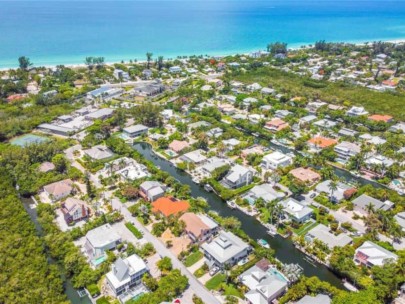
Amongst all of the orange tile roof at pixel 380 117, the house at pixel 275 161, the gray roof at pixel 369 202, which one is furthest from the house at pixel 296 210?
the orange tile roof at pixel 380 117

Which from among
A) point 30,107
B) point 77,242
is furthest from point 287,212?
point 30,107

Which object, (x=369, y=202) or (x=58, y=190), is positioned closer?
(x=369, y=202)

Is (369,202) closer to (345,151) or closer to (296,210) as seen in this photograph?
(296,210)

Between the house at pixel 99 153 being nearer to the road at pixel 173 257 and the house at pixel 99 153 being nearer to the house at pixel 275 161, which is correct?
the road at pixel 173 257

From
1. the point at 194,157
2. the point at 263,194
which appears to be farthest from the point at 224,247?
the point at 194,157

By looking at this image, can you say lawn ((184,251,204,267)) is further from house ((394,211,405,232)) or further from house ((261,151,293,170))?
house ((394,211,405,232))

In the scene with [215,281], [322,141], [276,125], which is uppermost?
[276,125]

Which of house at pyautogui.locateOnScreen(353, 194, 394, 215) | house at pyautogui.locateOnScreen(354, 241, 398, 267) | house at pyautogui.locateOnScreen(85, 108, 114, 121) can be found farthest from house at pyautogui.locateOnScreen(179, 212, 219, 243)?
house at pyautogui.locateOnScreen(85, 108, 114, 121)

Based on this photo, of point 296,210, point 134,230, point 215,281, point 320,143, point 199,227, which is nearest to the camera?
point 215,281
